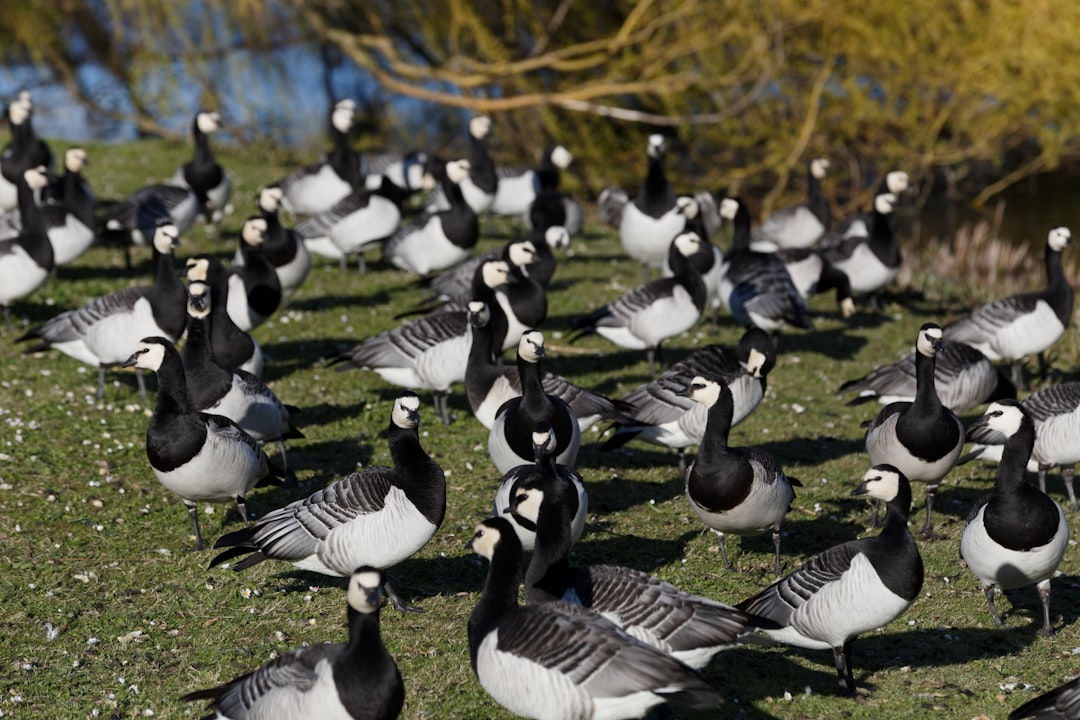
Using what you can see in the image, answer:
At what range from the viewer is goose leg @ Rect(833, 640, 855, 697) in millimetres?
7812

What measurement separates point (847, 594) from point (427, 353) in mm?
6364

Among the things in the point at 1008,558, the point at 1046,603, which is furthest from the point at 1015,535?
the point at 1046,603

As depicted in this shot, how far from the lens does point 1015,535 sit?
8359mm

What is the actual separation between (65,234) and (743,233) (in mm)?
9503

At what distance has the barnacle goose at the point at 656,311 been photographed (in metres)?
14.1

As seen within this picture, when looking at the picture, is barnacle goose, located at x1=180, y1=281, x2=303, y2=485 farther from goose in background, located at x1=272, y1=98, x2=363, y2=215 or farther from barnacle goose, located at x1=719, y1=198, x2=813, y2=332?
goose in background, located at x1=272, y1=98, x2=363, y2=215

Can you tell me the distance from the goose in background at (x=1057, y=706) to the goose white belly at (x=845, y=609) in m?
1.08

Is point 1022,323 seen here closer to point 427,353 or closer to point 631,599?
point 427,353

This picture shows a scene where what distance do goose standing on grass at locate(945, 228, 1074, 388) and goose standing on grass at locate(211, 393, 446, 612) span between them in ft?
26.0

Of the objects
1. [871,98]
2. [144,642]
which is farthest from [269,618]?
[871,98]

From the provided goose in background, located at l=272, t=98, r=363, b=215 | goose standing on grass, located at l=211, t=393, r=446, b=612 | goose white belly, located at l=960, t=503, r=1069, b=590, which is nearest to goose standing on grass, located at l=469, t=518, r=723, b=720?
goose standing on grass, located at l=211, t=393, r=446, b=612

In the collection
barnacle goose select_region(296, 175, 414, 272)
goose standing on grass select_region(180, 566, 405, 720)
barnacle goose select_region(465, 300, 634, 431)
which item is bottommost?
barnacle goose select_region(296, 175, 414, 272)

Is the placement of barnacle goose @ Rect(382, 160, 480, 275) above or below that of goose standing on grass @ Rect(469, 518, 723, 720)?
below

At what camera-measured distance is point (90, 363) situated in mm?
13562
